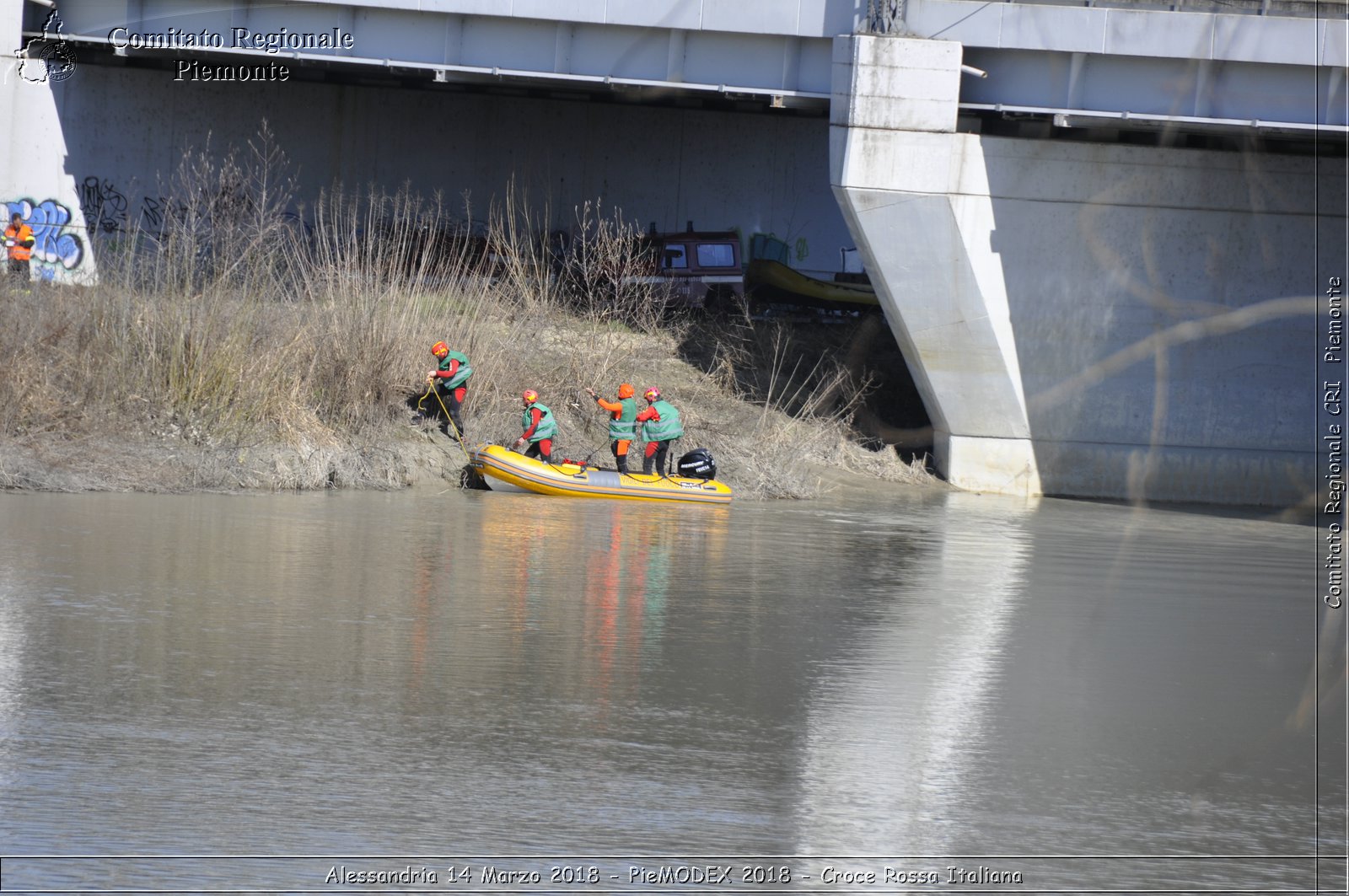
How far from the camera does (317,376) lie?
742 inches

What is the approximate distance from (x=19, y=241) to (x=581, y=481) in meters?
11.0

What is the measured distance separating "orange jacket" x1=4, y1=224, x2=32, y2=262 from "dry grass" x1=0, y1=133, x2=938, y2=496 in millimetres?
2856

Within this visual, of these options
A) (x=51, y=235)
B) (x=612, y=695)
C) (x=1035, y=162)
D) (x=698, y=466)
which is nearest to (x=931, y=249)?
(x=1035, y=162)

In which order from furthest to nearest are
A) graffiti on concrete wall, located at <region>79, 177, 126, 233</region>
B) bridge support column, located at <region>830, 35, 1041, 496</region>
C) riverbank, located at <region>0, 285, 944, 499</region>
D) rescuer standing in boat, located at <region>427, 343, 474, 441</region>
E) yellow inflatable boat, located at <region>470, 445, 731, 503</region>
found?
1. graffiti on concrete wall, located at <region>79, 177, 126, 233</region>
2. bridge support column, located at <region>830, 35, 1041, 496</region>
3. rescuer standing in boat, located at <region>427, 343, 474, 441</region>
4. yellow inflatable boat, located at <region>470, 445, 731, 503</region>
5. riverbank, located at <region>0, 285, 944, 499</region>

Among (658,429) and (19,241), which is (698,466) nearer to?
(658,429)

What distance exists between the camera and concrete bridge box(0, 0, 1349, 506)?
19656 millimetres

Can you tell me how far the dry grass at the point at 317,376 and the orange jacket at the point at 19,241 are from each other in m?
2.86

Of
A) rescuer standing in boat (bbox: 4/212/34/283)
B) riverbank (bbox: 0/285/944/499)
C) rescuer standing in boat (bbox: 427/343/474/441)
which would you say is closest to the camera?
riverbank (bbox: 0/285/944/499)

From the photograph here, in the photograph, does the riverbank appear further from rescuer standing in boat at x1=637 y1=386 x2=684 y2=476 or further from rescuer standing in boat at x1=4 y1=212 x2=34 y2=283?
rescuer standing in boat at x1=4 y1=212 x2=34 y2=283

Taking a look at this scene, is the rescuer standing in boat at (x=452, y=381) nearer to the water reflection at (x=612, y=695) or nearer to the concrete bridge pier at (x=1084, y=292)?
the water reflection at (x=612, y=695)

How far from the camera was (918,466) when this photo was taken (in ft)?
73.0

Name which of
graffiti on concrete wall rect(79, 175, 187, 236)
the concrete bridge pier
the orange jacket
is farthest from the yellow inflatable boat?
graffiti on concrete wall rect(79, 175, 187, 236)

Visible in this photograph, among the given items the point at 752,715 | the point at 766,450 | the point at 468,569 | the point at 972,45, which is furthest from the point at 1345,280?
the point at 752,715

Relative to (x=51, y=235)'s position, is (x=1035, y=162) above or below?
above
